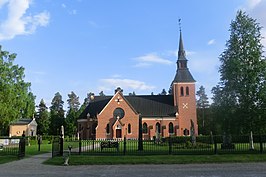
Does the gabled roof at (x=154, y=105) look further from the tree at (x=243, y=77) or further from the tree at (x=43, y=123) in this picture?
the tree at (x=243, y=77)

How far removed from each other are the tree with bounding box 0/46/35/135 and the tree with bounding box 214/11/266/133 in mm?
30157

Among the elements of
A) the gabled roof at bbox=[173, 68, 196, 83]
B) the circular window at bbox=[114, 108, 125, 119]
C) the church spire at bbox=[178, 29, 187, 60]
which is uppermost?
the church spire at bbox=[178, 29, 187, 60]

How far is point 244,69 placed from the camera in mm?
25297

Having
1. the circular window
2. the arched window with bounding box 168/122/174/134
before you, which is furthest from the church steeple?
the circular window

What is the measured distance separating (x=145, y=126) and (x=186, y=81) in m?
13.0

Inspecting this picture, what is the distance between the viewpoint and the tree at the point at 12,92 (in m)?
42.7

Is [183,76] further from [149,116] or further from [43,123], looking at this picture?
[43,123]

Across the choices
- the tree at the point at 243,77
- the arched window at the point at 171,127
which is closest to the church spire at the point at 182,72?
the arched window at the point at 171,127

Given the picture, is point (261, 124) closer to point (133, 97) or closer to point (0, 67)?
point (0, 67)

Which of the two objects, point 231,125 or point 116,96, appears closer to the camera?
point 231,125

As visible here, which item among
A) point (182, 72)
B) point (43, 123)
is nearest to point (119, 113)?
point (182, 72)

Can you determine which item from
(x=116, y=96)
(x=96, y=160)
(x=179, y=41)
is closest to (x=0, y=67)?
(x=116, y=96)

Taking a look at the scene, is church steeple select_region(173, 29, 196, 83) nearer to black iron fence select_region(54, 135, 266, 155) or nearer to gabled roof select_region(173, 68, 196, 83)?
gabled roof select_region(173, 68, 196, 83)

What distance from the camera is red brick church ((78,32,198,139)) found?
60963 millimetres
